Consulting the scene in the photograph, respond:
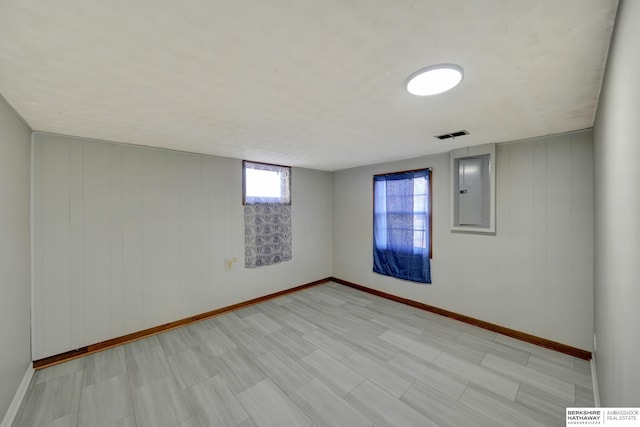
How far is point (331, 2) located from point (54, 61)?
4.59 ft

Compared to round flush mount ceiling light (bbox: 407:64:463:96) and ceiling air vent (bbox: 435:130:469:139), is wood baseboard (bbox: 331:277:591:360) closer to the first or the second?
ceiling air vent (bbox: 435:130:469:139)

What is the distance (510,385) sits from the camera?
200 centimetres

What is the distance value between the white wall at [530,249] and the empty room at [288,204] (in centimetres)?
2

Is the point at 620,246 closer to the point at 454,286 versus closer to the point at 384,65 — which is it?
the point at 384,65

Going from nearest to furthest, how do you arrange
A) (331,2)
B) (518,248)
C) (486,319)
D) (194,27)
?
(331,2), (194,27), (518,248), (486,319)

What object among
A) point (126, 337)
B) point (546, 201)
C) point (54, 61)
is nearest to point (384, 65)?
point (54, 61)

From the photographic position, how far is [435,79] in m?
1.37

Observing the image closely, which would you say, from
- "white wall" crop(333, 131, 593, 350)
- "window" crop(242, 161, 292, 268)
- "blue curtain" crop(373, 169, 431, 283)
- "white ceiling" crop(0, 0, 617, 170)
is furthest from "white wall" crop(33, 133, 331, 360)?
"white wall" crop(333, 131, 593, 350)

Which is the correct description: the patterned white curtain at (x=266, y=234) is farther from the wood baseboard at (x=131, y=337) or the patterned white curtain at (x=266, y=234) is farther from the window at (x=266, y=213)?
the wood baseboard at (x=131, y=337)

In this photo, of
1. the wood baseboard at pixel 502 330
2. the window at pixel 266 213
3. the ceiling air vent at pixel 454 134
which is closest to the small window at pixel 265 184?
the window at pixel 266 213

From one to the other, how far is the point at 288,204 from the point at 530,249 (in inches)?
131

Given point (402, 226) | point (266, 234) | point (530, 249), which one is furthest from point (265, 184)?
point (530, 249)

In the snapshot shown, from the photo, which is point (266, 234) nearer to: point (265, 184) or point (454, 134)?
point (265, 184)

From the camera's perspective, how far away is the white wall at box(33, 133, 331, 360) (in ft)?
7.66
